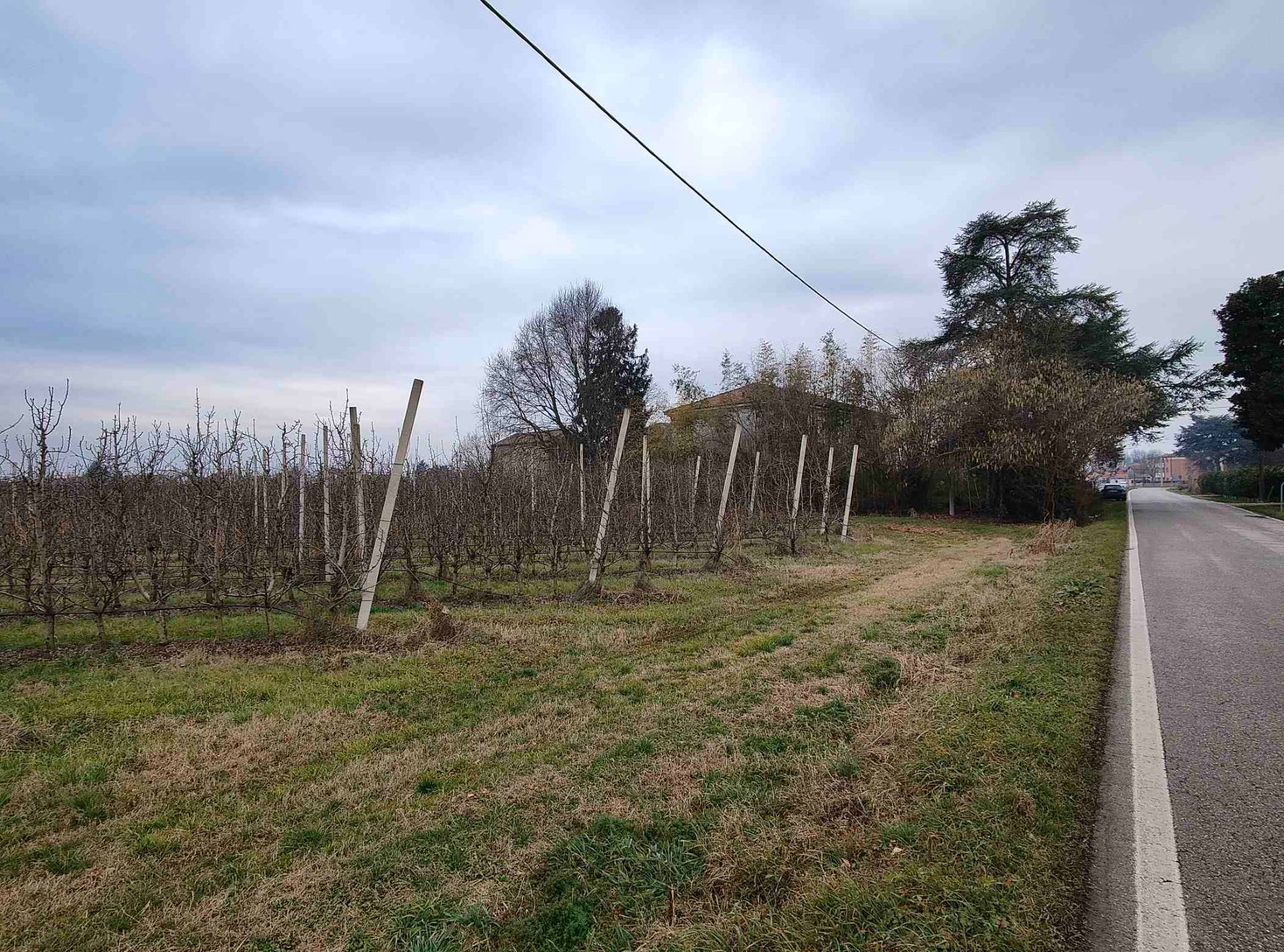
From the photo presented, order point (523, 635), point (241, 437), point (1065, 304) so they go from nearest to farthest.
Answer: point (523, 635) < point (241, 437) < point (1065, 304)

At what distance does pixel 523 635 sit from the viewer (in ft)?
23.9

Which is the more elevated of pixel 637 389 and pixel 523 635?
pixel 637 389

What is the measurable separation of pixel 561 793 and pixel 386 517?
489 centimetres

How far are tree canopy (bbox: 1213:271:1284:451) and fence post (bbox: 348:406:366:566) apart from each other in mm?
32769

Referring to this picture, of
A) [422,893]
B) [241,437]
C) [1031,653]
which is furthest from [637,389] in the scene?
[422,893]

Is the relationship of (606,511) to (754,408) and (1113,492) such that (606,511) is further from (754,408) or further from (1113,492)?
(1113,492)

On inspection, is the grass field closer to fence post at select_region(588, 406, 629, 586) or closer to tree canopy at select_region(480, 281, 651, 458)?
fence post at select_region(588, 406, 629, 586)

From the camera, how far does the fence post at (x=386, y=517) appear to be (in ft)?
24.3

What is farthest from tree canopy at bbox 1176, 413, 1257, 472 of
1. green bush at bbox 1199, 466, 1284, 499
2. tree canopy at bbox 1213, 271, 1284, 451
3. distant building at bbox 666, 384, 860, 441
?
A: distant building at bbox 666, 384, 860, 441

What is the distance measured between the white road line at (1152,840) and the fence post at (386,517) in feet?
22.1

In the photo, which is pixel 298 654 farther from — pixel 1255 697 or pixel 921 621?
pixel 1255 697

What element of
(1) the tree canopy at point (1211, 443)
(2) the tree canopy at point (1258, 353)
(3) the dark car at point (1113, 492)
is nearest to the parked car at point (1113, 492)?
(3) the dark car at point (1113, 492)

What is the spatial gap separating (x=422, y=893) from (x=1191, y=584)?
10800 mm

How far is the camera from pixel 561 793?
3512 mm
